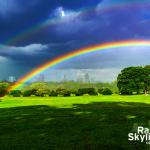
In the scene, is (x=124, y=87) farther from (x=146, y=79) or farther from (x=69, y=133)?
(x=69, y=133)

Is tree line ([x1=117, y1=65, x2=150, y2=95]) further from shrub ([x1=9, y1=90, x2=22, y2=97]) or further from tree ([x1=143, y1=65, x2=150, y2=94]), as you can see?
shrub ([x1=9, y1=90, x2=22, y2=97])

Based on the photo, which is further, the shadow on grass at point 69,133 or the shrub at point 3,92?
the shrub at point 3,92

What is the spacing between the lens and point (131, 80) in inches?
3393

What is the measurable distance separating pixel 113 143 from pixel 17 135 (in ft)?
15.9

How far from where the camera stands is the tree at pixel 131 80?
8486 centimetres

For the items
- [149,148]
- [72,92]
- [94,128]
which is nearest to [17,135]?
[94,128]

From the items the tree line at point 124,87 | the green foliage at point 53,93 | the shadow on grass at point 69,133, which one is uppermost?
the tree line at point 124,87

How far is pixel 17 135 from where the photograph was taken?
16.2 metres

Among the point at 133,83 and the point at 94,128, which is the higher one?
the point at 133,83

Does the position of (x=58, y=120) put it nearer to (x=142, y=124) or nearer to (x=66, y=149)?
(x=142, y=124)
